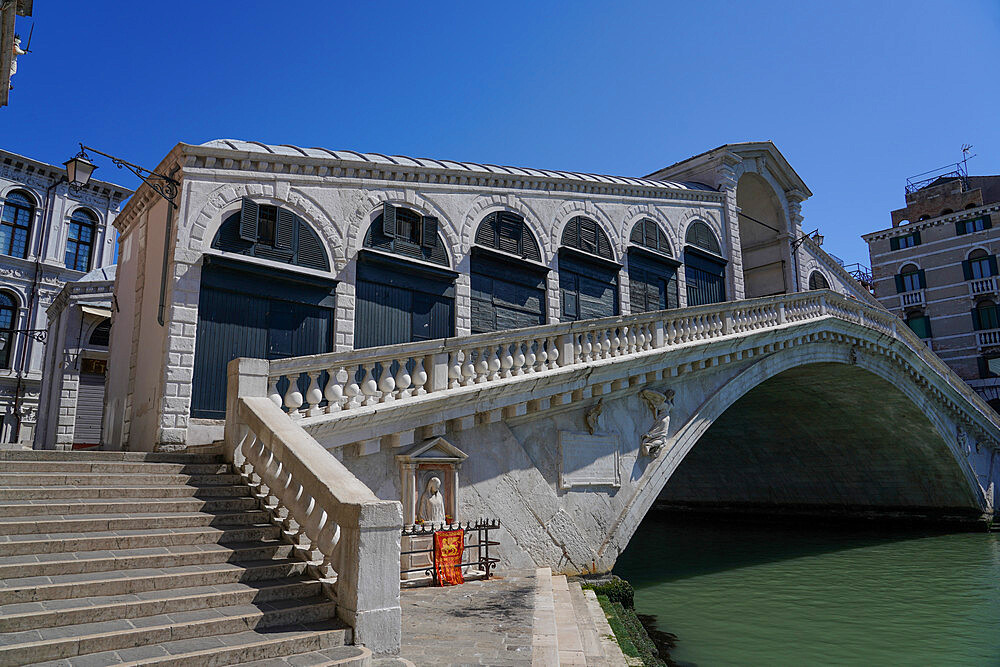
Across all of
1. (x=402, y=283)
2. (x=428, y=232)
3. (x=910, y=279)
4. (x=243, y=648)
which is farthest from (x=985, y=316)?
(x=243, y=648)

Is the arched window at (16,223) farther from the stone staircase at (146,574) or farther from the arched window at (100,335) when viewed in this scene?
the stone staircase at (146,574)

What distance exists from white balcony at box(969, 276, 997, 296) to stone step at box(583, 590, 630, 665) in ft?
116

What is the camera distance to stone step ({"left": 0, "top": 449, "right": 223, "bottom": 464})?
7016 millimetres

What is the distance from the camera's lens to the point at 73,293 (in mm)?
18141

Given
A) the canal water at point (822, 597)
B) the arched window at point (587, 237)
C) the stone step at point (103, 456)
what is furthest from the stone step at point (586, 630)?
the arched window at point (587, 237)

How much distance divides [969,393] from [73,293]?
3250 centimetres

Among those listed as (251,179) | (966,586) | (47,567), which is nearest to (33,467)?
(47,567)

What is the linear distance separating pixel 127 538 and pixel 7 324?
28.2 m

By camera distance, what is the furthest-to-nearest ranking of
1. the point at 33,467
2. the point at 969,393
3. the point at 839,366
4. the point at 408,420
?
the point at 969,393 → the point at 839,366 → the point at 408,420 → the point at 33,467

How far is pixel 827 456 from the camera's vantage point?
2738cm

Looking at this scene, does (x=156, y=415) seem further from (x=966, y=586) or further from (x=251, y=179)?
(x=966, y=586)

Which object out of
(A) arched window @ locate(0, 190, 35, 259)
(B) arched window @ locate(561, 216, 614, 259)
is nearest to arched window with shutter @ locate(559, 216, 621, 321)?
(B) arched window @ locate(561, 216, 614, 259)

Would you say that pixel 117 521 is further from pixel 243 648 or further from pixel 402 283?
pixel 402 283

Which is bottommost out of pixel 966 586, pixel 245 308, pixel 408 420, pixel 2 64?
pixel 966 586
